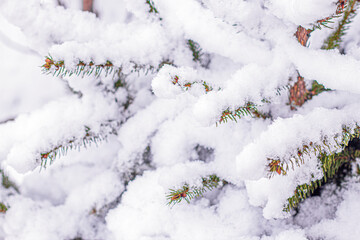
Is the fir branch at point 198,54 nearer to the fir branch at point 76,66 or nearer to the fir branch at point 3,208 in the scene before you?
the fir branch at point 76,66

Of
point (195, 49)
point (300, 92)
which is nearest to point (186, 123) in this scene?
point (195, 49)

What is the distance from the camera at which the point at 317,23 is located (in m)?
0.54

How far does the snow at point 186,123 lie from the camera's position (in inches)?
24.2

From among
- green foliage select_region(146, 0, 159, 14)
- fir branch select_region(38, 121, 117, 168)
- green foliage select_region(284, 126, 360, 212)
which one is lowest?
fir branch select_region(38, 121, 117, 168)

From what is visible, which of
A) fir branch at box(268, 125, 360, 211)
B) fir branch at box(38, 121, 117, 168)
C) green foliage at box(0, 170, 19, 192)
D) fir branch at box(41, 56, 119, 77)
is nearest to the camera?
fir branch at box(268, 125, 360, 211)

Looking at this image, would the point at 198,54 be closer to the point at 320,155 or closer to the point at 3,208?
the point at 320,155

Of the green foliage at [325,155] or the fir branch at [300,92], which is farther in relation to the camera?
the fir branch at [300,92]

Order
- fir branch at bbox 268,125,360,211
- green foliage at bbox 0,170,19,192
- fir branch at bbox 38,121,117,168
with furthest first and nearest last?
green foliage at bbox 0,170,19,192 → fir branch at bbox 38,121,117,168 → fir branch at bbox 268,125,360,211

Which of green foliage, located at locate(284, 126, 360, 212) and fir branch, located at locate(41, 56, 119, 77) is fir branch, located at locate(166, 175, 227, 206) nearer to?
green foliage, located at locate(284, 126, 360, 212)

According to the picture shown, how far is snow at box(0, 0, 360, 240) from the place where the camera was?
2.02ft

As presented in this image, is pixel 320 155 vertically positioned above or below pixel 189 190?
above

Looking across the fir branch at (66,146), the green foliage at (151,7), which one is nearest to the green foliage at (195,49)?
the green foliage at (151,7)

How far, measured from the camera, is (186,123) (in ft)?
3.08

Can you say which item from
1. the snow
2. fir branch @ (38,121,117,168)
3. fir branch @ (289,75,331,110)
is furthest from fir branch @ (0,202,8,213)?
fir branch @ (289,75,331,110)
